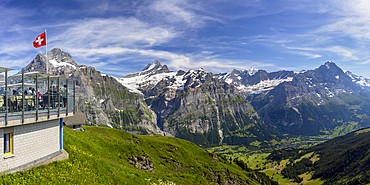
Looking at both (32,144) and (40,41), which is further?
(40,41)

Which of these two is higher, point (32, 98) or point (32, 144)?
point (32, 98)

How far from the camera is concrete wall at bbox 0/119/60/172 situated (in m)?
23.5

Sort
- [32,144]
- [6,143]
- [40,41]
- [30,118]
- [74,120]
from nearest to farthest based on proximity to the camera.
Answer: [6,143] < [30,118] < [32,144] < [40,41] < [74,120]

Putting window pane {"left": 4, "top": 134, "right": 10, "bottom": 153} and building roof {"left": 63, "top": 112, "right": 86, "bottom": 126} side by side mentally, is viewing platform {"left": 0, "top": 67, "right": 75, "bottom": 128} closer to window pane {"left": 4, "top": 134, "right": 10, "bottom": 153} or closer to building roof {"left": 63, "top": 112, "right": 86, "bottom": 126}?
window pane {"left": 4, "top": 134, "right": 10, "bottom": 153}

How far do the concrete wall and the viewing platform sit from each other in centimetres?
117

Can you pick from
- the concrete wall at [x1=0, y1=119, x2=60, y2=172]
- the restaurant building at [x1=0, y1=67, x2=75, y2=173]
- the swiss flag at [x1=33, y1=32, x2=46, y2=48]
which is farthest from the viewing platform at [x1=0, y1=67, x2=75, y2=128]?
the swiss flag at [x1=33, y1=32, x2=46, y2=48]

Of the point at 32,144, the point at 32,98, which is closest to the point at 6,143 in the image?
the point at 32,144

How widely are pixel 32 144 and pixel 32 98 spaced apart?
6318mm

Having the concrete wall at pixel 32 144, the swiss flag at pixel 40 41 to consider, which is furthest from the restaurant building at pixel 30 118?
the swiss flag at pixel 40 41

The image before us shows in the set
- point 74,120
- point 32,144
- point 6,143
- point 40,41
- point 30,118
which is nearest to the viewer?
point 6,143

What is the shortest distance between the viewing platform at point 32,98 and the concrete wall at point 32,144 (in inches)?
46.1

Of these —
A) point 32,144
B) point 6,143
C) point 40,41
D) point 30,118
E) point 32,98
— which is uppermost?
point 40,41

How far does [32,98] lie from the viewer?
1060 inches

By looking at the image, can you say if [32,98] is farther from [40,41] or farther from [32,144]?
[40,41]
